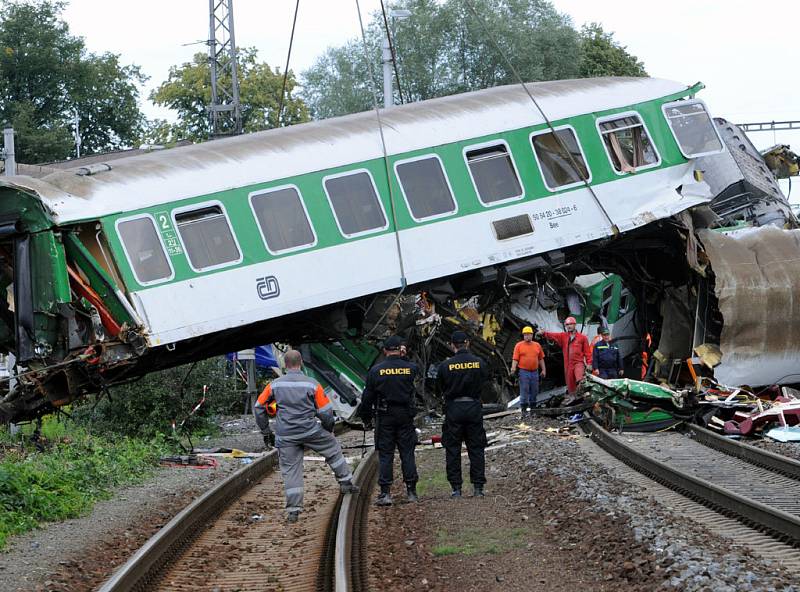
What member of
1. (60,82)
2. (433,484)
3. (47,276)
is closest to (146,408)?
(47,276)

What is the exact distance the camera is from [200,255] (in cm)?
1430

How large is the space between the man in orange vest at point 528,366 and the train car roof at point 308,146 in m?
4.25

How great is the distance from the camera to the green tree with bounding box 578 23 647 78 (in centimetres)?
7269

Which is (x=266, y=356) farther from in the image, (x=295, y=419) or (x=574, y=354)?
(x=295, y=419)

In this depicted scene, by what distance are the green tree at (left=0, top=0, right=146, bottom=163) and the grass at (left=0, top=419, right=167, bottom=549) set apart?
54341 mm

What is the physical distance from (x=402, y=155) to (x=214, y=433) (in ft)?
33.0

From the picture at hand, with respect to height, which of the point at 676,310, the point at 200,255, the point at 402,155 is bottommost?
the point at 676,310

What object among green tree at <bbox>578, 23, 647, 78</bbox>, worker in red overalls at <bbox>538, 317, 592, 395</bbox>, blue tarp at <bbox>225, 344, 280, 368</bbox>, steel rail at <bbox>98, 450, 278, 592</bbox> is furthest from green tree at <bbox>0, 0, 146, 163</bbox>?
steel rail at <bbox>98, 450, 278, 592</bbox>

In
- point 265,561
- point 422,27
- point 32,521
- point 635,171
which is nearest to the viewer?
point 265,561

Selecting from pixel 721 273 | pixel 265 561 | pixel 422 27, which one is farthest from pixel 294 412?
pixel 422 27

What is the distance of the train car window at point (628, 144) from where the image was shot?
17.2m

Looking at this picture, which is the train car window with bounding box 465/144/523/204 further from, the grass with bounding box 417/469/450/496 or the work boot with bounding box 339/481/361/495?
the work boot with bounding box 339/481/361/495

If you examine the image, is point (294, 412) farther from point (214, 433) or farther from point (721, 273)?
point (214, 433)

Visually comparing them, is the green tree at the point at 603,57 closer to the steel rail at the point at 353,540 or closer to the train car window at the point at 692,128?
the train car window at the point at 692,128
